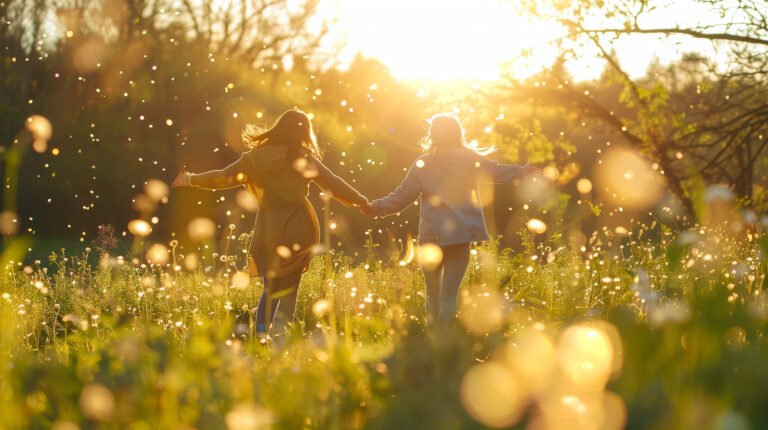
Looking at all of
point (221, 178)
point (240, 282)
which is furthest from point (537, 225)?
point (240, 282)

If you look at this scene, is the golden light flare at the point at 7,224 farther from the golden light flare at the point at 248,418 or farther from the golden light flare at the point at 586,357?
the golden light flare at the point at 586,357

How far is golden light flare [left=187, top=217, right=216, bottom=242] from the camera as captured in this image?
1374cm

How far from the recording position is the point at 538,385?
1.76 metres

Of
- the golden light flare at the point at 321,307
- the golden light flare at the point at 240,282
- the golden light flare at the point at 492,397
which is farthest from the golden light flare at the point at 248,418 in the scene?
the golden light flare at the point at 240,282

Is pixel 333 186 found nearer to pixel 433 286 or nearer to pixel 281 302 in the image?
pixel 281 302

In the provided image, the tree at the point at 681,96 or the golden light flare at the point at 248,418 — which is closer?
the golden light flare at the point at 248,418

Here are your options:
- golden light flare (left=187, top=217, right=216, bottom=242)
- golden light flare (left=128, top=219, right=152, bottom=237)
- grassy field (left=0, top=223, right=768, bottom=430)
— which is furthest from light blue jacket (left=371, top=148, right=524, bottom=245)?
golden light flare (left=187, top=217, right=216, bottom=242)

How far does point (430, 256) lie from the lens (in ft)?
18.0

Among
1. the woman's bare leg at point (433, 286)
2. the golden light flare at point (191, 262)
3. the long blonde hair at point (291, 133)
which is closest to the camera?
the long blonde hair at point (291, 133)

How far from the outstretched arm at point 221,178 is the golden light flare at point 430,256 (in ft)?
5.04

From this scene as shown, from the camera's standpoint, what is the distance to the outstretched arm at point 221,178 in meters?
5.49

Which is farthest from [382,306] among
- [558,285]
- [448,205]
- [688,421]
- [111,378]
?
[688,421]

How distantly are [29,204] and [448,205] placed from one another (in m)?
14.5

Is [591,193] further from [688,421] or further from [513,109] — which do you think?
[688,421]
